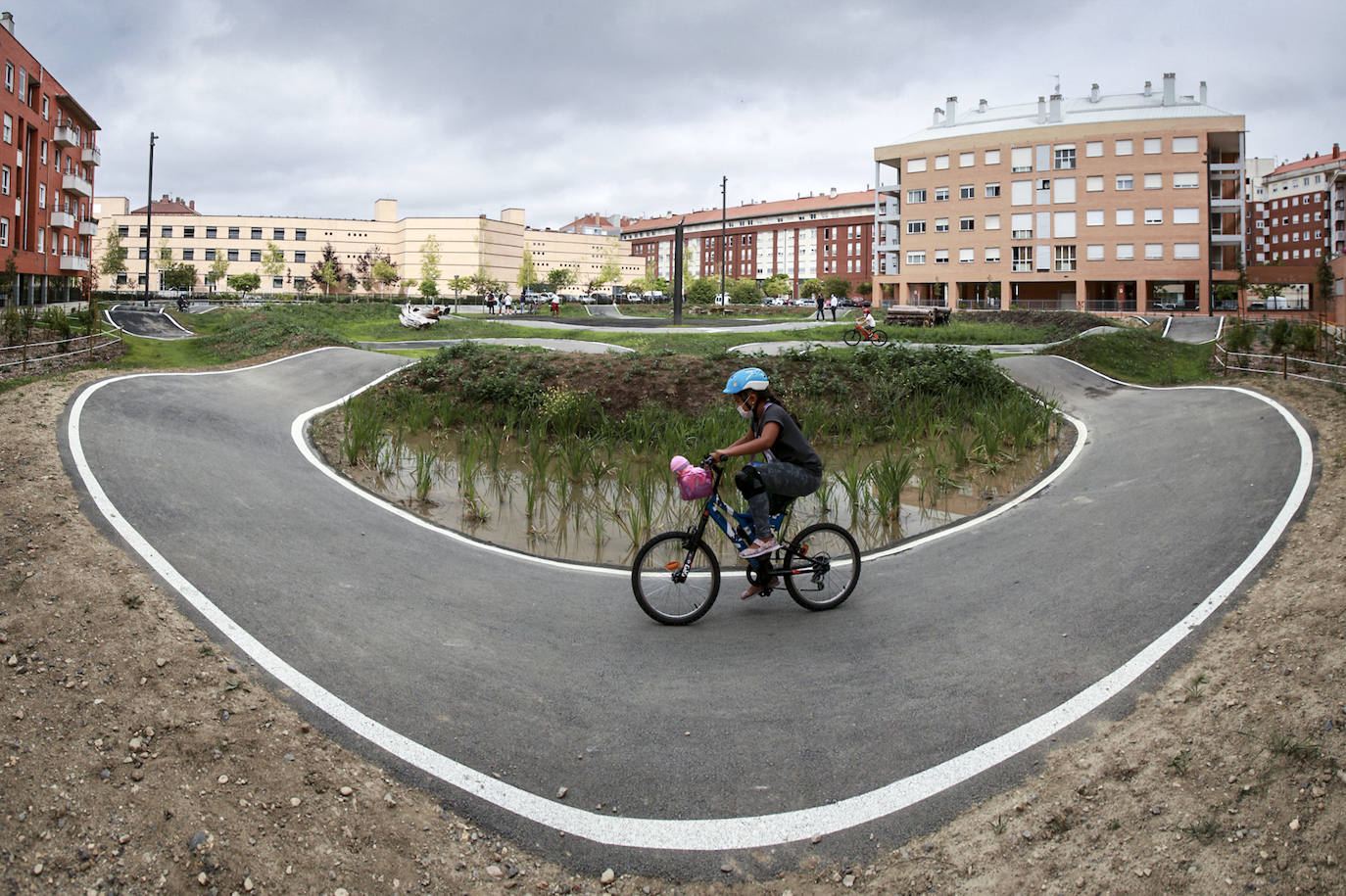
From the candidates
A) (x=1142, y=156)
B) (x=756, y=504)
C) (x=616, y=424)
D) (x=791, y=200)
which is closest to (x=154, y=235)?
(x=791, y=200)

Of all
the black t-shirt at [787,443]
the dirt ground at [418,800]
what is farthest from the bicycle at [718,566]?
the dirt ground at [418,800]

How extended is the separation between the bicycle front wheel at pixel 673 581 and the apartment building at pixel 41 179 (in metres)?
46.3

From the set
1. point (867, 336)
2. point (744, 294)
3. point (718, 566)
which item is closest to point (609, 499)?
point (718, 566)

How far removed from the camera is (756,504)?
7000mm

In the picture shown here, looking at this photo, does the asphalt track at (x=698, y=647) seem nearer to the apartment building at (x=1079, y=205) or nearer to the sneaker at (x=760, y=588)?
the sneaker at (x=760, y=588)

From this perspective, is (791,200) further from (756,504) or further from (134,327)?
(756,504)

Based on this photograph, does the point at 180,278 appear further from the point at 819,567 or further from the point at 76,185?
the point at 819,567

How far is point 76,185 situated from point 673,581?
68077 millimetres

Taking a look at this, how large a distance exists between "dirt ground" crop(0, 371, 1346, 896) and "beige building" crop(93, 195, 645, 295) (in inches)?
4135

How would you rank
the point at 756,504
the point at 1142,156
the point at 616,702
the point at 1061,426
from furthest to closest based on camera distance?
the point at 1142,156 → the point at 1061,426 → the point at 756,504 → the point at 616,702

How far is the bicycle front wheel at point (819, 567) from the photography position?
723 cm

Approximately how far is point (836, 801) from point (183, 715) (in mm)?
3430

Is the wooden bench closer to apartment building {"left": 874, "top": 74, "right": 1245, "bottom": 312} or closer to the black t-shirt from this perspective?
the black t-shirt

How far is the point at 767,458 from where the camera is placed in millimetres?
7086
